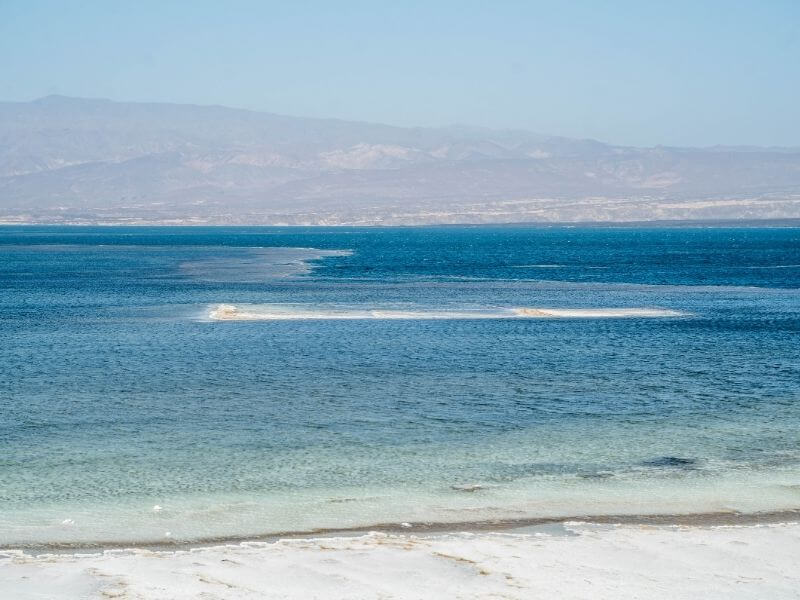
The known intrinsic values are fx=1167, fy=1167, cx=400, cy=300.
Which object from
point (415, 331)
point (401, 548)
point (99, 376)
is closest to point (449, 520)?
point (401, 548)

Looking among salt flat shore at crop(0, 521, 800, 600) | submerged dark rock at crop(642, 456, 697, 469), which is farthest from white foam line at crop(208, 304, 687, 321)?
salt flat shore at crop(0, 521, 800, 600)

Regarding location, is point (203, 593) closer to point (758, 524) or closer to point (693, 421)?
point (758, 524)

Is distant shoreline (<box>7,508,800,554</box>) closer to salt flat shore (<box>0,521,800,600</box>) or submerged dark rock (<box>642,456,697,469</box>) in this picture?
salt flat shore (<box>0,521,800,600</box>)

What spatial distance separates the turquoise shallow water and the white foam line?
269 mm

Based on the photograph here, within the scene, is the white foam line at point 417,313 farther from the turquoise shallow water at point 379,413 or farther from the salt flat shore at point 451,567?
the salt flat shore at point 451,567

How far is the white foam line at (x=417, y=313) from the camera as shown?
168 feet

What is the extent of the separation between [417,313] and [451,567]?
124 ft

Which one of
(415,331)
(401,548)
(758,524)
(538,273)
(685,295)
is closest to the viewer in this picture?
(401,548)

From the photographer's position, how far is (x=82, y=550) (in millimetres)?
17234

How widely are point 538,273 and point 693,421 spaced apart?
65.0 m

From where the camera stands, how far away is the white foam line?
51281mm

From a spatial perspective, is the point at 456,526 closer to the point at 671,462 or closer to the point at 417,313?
the point at 671,462

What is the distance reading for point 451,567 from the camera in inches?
622

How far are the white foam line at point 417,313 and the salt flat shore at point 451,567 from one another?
110 feet
